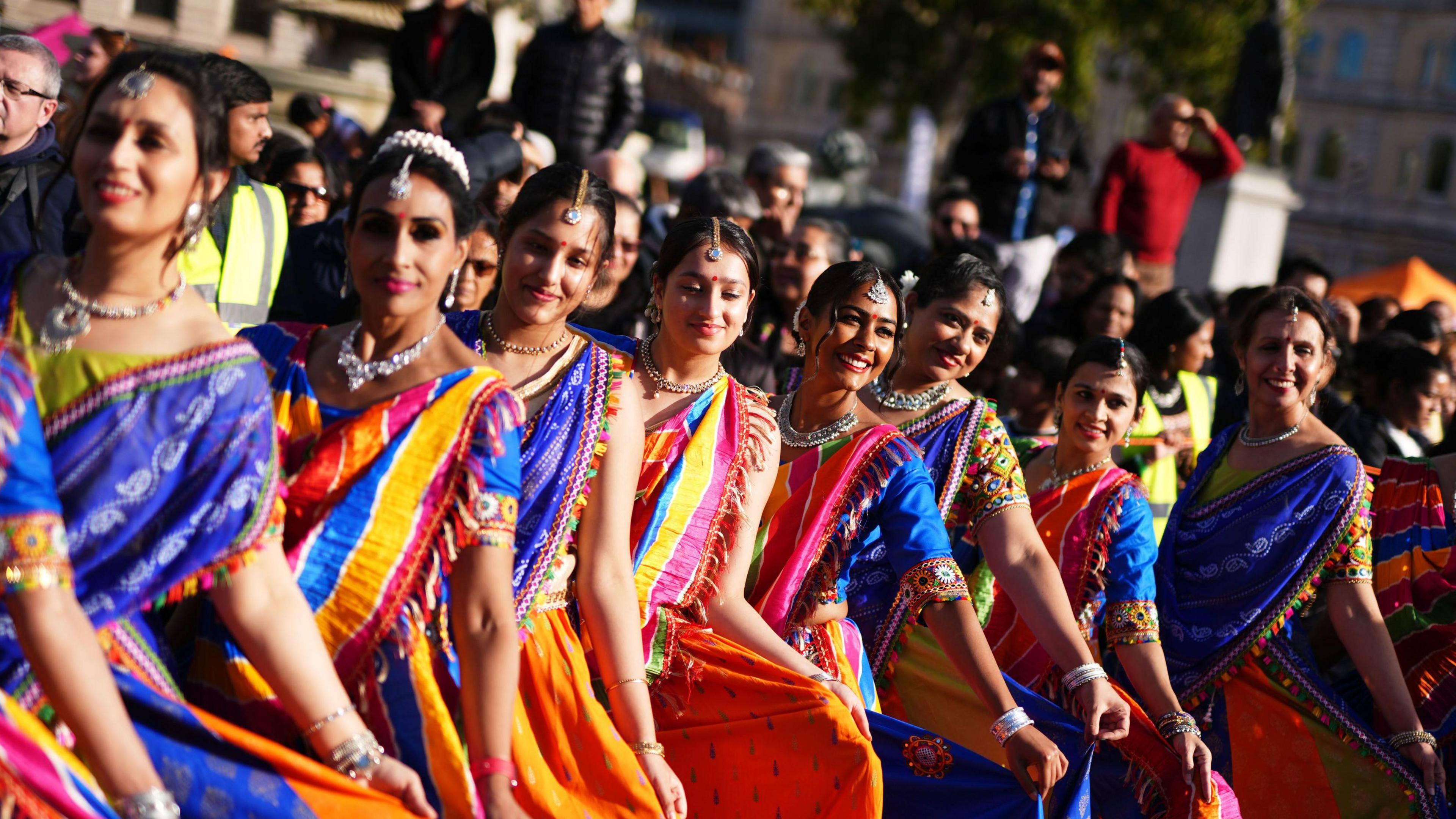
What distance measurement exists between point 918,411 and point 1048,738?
35.9 inches

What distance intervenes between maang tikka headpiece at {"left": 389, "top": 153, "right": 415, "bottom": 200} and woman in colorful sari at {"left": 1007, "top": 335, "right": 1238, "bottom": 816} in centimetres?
204

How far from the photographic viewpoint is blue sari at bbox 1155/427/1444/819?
12.7ft

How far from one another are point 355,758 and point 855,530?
152cm

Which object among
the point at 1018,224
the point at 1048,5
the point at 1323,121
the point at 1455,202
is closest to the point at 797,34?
the point at 1323,121

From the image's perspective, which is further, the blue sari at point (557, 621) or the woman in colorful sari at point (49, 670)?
the blue sari at point (557, 621)

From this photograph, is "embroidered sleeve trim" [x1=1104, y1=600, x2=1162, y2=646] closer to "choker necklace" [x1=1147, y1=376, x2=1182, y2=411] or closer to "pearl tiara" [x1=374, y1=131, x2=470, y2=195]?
"choker necklace" [x1=1147, y1=376, x2=1182, y2=411]

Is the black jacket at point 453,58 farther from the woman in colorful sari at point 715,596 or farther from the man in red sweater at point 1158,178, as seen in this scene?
the woman in colorful sari at point 715,596

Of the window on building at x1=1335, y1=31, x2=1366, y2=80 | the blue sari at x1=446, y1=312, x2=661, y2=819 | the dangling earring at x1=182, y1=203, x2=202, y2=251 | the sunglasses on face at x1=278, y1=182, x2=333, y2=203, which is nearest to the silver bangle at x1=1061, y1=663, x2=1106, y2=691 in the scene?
the blue sari at x1=446, y1=312, x2=661, y2=819

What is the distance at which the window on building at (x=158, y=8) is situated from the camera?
2366 cm

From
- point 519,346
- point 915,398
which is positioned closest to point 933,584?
point 915,398

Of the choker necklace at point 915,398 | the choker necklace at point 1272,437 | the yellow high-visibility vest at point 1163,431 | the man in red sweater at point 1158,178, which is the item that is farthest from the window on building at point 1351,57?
the choker necklace at point 915,398

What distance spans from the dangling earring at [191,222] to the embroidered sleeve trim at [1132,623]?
2578 millimetres

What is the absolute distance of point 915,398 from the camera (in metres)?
3.71

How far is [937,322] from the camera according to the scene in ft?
12.2
